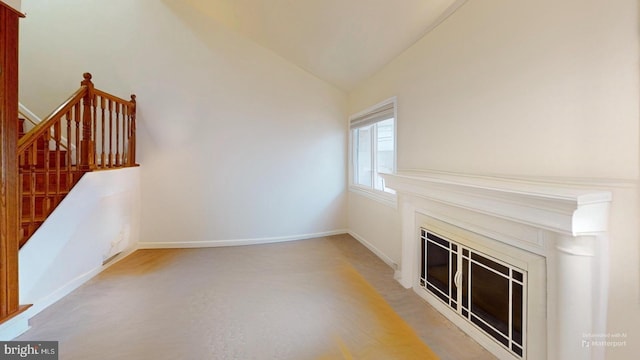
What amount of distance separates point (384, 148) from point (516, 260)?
2195 mm

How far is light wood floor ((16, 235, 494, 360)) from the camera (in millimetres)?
1806

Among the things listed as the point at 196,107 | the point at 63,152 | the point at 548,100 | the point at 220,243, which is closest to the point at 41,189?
the point at 63,152

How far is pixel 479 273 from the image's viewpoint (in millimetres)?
1874

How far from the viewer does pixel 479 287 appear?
1.88 metres

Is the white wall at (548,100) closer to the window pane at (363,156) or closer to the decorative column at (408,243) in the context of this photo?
the decorative column at (408,243)

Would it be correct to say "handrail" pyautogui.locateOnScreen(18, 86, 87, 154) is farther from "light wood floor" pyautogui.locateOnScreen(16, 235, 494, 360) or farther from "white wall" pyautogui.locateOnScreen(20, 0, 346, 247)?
"light wood floor" pyautogui.locateOnScreen(16, 235, 494, 360)

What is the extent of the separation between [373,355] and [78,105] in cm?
341

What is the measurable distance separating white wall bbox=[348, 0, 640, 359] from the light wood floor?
1151 millimetres

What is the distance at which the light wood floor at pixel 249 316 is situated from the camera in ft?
5.92

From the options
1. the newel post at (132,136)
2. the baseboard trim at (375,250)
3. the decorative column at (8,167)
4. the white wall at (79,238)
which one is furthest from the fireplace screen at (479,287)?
the newel post at (132,136)

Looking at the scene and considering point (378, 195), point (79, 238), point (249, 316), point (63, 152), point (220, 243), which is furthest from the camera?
point (220, 243)

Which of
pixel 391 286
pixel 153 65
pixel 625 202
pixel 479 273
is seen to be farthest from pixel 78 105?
pixel 625 202

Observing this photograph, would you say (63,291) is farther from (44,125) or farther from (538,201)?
(538,201)

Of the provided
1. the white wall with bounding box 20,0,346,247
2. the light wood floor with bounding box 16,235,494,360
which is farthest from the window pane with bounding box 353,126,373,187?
the light wood floor with bounding box 16,235,494,360
